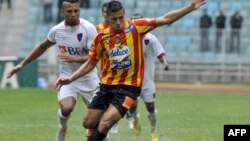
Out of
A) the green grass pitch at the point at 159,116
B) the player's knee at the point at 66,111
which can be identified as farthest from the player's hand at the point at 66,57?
the green grass pitch at the point at 159,116

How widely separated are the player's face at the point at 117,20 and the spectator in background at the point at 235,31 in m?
21.7

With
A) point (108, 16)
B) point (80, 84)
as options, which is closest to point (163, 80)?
point (80, 84)

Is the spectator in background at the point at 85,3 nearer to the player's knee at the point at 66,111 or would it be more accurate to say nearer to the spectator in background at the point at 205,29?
the spectator in background at the point at 205,29

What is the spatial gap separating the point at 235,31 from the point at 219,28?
2.35ft

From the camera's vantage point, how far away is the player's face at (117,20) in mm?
11375

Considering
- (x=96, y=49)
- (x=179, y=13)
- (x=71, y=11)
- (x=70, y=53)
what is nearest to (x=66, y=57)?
(x=70, y=53)

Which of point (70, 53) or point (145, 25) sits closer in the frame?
point (145, 25)

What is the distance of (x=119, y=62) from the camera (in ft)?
38.3

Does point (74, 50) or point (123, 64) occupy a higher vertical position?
point (123, 64)

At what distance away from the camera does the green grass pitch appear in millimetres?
15945

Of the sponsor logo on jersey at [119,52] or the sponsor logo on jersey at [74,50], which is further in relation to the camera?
the sponsor logo on jersey at [74,50]

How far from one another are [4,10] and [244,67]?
11354mm

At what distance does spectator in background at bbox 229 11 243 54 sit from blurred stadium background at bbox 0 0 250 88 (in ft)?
0.73

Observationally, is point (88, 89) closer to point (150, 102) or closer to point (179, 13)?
point (150, 102)
